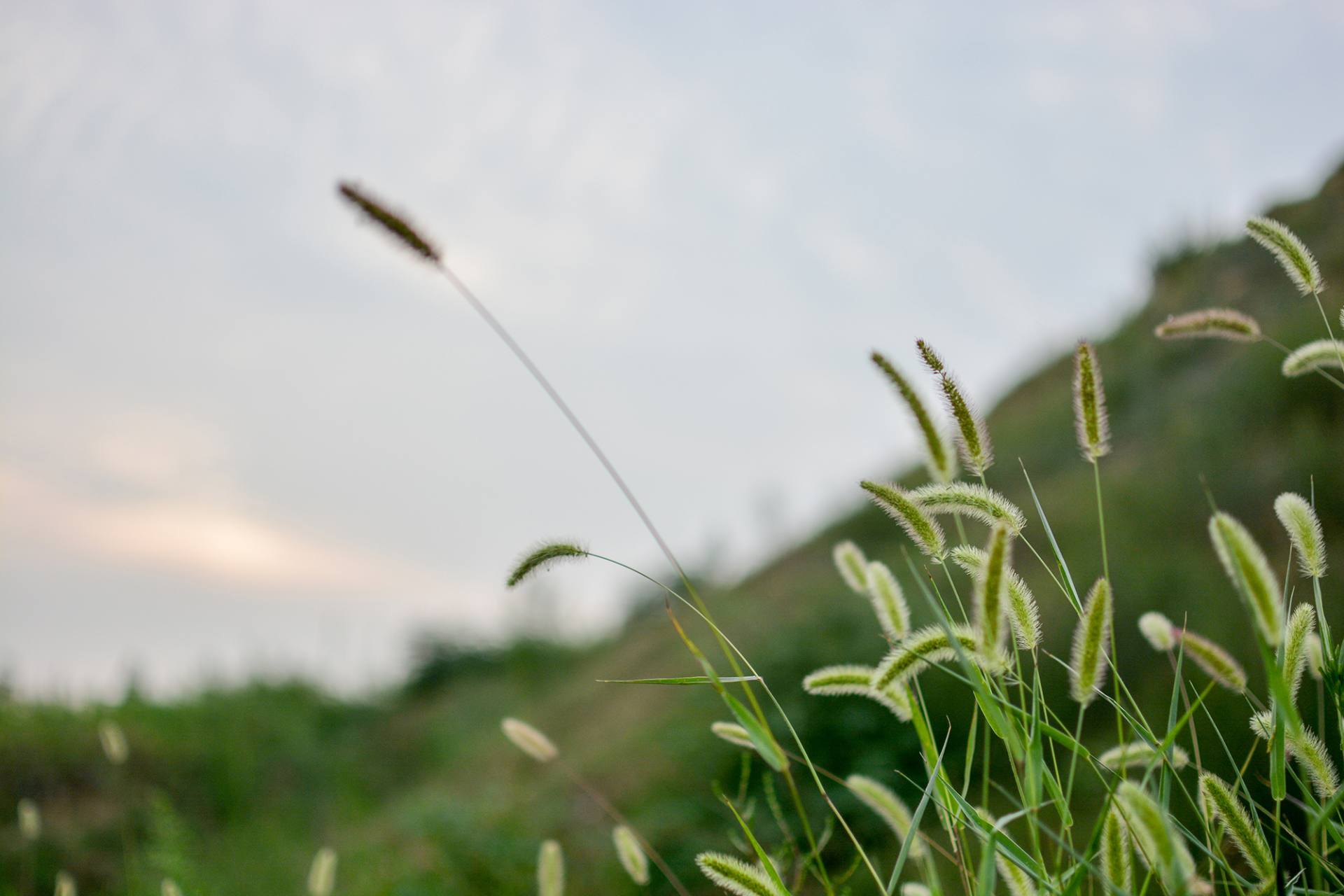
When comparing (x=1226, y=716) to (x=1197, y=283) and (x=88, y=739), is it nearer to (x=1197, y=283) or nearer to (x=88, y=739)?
(x=1197, y=283)

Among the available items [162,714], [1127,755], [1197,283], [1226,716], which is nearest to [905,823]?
[1127,755]

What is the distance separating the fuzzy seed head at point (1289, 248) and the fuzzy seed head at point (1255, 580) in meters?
0.75

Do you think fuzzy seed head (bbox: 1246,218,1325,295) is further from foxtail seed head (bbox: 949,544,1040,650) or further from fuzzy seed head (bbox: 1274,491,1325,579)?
foxtail seed head (bbox: 949,544,1040,650)

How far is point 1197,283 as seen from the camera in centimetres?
864

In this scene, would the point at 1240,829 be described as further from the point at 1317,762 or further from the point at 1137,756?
the point at 1137,756

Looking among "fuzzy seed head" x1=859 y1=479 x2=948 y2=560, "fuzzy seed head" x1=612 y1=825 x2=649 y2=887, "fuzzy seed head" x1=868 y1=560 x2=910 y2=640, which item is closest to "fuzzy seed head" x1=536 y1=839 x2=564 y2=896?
"fuzzy seed head" x1=612 y1=825 x2=649 y2=887

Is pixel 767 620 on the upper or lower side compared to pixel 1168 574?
upper

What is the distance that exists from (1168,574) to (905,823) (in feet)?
12.1

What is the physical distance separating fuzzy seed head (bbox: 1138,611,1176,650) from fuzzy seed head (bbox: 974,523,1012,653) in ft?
1.20

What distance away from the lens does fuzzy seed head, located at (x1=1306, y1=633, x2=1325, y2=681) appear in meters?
1.25

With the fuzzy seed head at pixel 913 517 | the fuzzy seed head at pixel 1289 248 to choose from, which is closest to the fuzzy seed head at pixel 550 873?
the fuzzy seed head at pixel 913 517

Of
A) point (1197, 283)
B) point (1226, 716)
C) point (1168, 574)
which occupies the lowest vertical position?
point (1226, 716)

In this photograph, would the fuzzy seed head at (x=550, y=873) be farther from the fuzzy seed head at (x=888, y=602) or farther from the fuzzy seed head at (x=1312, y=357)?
the fuzzy seed head at (x=1312, y=357)

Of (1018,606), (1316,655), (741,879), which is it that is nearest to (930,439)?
(1018,606)
